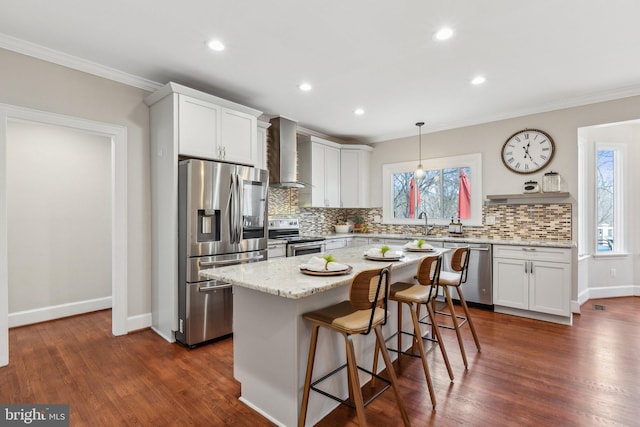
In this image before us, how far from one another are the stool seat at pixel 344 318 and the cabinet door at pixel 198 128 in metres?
2.23

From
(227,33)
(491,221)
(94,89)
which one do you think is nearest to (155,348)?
(94,89)

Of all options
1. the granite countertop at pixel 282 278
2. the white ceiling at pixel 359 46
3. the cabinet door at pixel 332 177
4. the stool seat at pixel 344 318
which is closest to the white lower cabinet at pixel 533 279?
the white ceiling at pixel 359 46

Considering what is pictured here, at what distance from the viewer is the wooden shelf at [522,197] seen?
4.09 m

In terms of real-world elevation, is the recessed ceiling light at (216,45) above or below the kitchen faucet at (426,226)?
above

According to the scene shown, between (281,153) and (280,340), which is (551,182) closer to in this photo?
(281,153)

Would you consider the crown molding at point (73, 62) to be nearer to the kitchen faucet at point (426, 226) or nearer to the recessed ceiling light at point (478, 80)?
the recessed ceiling light at point (478, 80)

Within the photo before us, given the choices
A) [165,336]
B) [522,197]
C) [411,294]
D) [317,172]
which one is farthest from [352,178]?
[165,336]

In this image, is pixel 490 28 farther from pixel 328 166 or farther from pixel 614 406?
pixel 328 166

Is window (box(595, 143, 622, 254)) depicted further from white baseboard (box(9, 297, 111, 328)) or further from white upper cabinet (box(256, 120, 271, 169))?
white baseboard (box(9, 297, 111, 328))

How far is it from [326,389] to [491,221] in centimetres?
384

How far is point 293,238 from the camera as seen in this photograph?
179 inches

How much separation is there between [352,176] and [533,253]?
305cm

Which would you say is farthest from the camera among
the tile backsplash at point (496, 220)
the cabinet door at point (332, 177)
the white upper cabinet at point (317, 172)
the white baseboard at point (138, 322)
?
the cabinet door at point (332, 177)

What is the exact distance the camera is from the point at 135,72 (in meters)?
3.25
